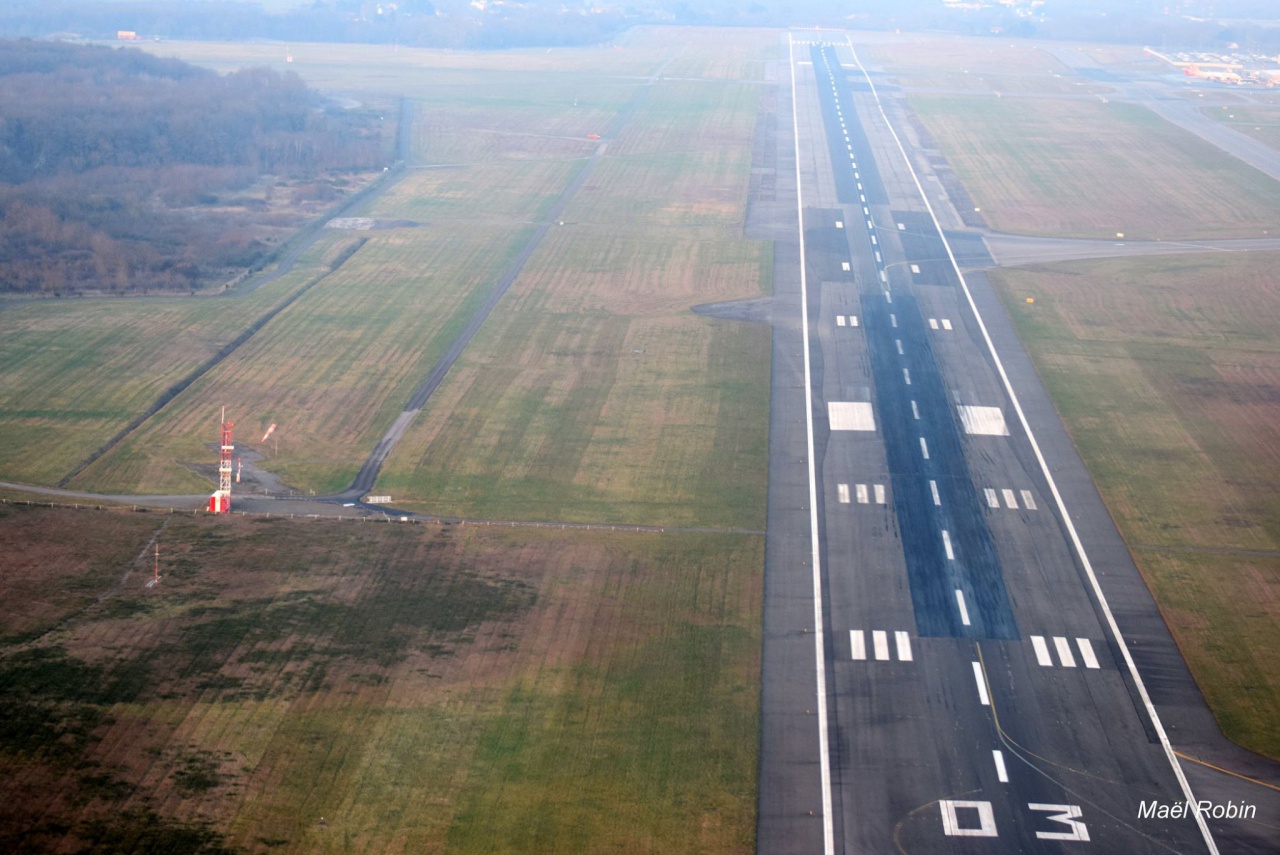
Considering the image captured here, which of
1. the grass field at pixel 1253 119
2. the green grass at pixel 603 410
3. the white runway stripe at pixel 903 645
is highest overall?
the grass field at pixel 1253 119

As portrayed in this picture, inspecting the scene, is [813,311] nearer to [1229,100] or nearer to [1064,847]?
[1064,847]

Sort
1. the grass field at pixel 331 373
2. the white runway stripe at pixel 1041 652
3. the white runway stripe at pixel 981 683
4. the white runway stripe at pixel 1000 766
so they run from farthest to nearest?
1. the grass field at pixel 331 373
2. the white runway stripe at pixel 1041 652
3. the white runway stripe at pixel 981 683
4. the white runway stripe at pixel 1000 766

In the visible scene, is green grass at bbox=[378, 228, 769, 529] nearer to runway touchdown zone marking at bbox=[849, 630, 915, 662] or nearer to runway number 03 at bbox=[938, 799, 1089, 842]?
runway touchdown zone marking at bbox=[849, 630, 915, 662]

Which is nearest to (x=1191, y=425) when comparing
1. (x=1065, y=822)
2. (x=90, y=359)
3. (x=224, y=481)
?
(x=1065, y=822)

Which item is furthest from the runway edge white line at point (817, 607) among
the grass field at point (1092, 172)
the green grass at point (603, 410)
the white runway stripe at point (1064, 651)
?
the grass field at point (1092, 172)

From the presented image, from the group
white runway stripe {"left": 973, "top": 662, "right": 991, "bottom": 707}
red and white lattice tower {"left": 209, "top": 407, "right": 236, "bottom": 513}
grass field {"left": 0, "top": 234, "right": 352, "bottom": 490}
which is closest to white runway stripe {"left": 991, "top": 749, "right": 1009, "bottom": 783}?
white runway stripe {"left": 973, "top": 662, "right": 991, "bottom": 707}

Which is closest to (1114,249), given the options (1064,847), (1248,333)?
(1248,333)

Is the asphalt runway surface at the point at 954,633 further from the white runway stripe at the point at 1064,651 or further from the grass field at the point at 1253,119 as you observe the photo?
the grass field at the point at 1253,119
